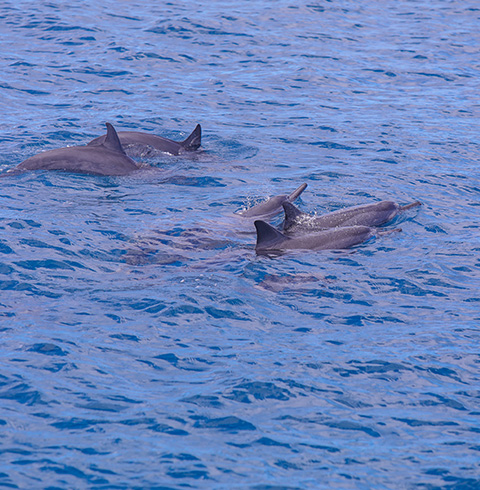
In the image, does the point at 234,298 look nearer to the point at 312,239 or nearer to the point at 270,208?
the point at 312,239

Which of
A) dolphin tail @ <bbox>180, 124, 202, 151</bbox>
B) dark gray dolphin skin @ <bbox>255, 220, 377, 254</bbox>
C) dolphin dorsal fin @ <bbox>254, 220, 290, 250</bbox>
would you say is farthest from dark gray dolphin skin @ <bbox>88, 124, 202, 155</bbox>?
dolphin dorsal fin @ <bbox>254, 220, 290, 250</bbox>

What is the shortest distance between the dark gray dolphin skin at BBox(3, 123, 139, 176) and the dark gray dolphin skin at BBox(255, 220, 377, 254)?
4952mm

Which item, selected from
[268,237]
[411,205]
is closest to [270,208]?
[268,237]

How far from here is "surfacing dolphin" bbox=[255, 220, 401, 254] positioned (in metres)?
11.8

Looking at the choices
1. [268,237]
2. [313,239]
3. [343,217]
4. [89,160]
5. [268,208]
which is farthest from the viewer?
[89,160]

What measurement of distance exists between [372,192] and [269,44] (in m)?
14.1

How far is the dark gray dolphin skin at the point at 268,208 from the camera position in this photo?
45.6 ft

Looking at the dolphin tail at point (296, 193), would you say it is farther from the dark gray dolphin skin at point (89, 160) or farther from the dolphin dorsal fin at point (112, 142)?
the dolphin dorsal fin at point (112, 142)

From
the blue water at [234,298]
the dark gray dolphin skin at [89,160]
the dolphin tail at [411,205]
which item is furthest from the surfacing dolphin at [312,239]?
the dark gray dolphin skin at [89,160]

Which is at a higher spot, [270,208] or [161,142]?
[161,142]

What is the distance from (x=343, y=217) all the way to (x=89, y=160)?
19.5 ft

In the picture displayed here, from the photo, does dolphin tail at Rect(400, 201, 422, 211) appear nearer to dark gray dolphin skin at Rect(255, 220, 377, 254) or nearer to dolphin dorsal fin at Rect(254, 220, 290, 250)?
dark gray dolphin skin at Rect(255, 220, 377, 254)

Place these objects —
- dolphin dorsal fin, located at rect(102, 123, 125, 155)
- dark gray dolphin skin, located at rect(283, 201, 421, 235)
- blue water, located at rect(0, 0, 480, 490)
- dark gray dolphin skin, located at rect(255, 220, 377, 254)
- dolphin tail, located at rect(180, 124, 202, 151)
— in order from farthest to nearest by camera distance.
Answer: dolphin tail, located at rect(180, 124, 202, 151) → dolphin dorsal fin, located at rect(102, 123, 125, 155) → dark gray dolphin skin, located at rect(283, 201, 421, 235) → dark gray dolphin skin, located at rect(255, 220, 377, 254) → blue water, located at rect(0, 0, 480, 490)

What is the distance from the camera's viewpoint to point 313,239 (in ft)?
40.1
